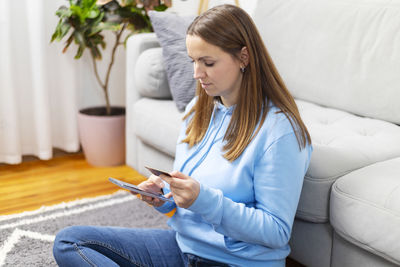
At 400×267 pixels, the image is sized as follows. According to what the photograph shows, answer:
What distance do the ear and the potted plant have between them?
140 centimetres

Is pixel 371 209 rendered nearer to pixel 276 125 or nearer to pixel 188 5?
pixel 276 125

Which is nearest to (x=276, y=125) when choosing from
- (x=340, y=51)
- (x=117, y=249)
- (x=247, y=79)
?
(x=247, y=79)

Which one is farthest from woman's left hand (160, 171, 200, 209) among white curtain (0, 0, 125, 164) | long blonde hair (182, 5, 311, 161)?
white curtain (0, 0, 125, 164)

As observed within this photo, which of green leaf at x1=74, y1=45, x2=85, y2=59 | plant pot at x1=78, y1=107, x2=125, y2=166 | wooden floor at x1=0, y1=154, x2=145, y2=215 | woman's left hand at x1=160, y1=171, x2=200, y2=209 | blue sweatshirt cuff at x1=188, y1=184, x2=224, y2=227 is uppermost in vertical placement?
green leaf at x1=74, y1=45, x2=85, y2=59

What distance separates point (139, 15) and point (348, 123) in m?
1.29

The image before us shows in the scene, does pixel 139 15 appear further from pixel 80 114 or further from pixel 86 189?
pixel 86 189

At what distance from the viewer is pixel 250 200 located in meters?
1.17

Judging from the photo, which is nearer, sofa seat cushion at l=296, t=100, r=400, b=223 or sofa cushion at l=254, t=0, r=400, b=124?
sofa seat cushion at l=296, t=100, r=400, b=223

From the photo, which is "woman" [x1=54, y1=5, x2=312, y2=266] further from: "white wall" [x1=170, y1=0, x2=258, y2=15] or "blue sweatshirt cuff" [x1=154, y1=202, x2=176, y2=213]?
"white wall" [x1=170, y1=0, x2=258, y2=15]

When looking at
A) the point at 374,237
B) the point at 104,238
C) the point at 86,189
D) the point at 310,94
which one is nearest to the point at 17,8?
the point at 86,189

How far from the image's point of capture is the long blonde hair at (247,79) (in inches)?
43.8

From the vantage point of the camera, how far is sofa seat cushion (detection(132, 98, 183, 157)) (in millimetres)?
1963

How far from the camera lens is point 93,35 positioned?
8.33ft

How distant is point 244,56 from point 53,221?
1.17 m
